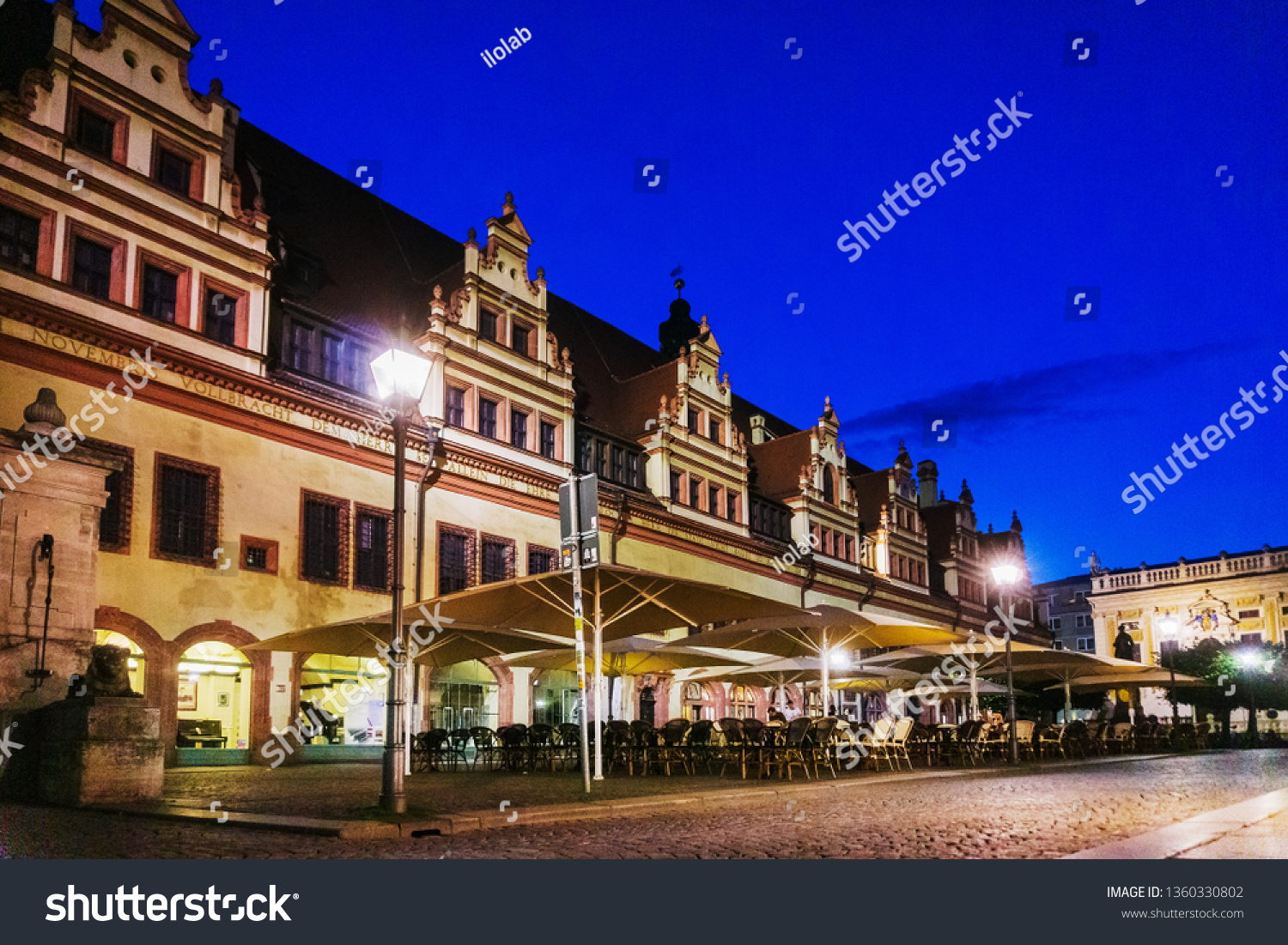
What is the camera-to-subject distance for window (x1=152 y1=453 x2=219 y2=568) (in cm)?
2203

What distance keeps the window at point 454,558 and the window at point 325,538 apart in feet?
9.85

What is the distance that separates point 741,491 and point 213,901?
1430 inches

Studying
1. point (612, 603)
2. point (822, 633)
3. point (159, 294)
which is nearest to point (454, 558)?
point (159, 294)

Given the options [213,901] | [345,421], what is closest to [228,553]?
[345,421]

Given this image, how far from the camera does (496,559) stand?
3006 centimetres

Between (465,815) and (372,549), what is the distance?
16.5m

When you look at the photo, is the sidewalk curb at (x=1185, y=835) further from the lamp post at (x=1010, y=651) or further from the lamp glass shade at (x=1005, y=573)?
the lamp glass shade at (x=1005, y=573)

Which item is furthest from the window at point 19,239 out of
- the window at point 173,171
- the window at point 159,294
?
the window at point 173,171

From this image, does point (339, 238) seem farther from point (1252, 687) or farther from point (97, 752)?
point (1252, 687)

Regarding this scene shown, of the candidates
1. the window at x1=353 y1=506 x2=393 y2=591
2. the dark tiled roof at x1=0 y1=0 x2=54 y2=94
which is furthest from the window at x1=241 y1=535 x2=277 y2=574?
the dark tiled roof at x1=0 y1=0 x2=54 y2=94

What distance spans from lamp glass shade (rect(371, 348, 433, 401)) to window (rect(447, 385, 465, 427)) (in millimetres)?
16816

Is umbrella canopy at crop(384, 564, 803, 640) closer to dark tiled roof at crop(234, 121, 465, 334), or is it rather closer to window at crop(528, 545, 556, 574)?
dark tiled roof at crop(234, 121, 465, 334)

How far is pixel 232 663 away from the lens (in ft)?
76.1

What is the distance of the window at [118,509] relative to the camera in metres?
21.0
